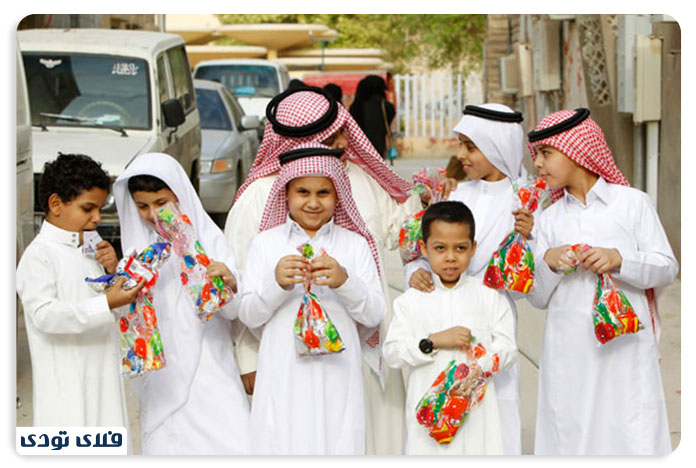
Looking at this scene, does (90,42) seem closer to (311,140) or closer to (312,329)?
(311,140)

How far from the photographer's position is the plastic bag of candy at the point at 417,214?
4.20 m

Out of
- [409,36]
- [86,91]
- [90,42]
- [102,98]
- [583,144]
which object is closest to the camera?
[583,144]

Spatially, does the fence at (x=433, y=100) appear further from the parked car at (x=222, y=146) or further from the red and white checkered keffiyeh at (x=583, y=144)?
the red and white checkered keffiyeh at (x=583, y=144)

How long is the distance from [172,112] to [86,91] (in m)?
0.80

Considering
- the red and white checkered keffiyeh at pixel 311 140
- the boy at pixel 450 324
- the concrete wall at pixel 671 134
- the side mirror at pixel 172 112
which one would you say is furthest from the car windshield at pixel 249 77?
the boy at pixel 450 324

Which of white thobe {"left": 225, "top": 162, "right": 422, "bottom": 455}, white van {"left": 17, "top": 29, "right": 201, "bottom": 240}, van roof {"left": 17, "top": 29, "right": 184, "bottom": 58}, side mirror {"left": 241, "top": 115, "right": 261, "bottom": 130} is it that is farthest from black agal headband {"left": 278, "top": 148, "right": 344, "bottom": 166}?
side mirror {"left": 241, "top": 115, "right": 261, "bottom": 130}

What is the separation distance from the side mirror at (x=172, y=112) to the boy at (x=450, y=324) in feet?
20.4

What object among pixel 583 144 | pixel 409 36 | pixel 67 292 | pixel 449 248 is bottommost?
pixel 409 36

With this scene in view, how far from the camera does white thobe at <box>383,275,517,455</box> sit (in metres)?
3.95

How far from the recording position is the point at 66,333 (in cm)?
388

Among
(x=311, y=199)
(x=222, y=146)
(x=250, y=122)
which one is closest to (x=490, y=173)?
(x=311, y=199)

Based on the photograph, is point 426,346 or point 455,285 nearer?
point 426,346

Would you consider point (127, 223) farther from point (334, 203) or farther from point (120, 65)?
point (120, 65)

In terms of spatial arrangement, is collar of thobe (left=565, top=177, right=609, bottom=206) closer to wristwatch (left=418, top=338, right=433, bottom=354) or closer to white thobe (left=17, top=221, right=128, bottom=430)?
wristwatch (left=418, top=338, right=433, bottom=354)
